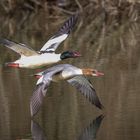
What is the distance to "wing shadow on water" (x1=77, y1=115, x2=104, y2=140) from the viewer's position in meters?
7.54

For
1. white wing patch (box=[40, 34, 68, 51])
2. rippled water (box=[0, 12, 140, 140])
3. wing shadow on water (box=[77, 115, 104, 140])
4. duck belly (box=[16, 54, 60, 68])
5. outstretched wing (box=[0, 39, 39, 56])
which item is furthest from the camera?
white wing patch (box=[40, 34, 68, 51])

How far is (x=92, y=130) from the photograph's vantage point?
7.74m

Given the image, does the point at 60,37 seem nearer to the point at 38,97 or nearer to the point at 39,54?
the point at 39,54

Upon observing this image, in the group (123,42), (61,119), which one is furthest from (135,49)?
(61,119)

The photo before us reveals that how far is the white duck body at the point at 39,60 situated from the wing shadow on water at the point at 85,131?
1.31 m

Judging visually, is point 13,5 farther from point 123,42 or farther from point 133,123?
point 133,123

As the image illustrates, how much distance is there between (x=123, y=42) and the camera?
1498 centimetres

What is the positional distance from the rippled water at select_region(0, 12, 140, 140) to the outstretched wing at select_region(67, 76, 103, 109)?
12 centimetres

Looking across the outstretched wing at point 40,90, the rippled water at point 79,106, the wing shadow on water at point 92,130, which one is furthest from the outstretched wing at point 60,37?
the wing shadow on water at point 92,130

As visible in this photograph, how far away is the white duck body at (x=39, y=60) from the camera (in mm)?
9328

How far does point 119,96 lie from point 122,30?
822 cm

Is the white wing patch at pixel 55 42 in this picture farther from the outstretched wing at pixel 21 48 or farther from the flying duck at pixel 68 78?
the flying duck at pixel 68 78

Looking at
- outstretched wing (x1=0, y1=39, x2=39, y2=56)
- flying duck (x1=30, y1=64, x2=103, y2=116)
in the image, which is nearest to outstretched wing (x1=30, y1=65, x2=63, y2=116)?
flying duck (x1=30, y1=64, x2=103, y2=116)

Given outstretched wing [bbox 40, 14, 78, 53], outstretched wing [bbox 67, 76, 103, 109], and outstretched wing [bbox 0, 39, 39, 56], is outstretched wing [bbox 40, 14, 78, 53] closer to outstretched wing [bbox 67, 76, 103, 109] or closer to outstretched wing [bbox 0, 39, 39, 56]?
outstretched wing [bbox 0, 39, 39, 56]
